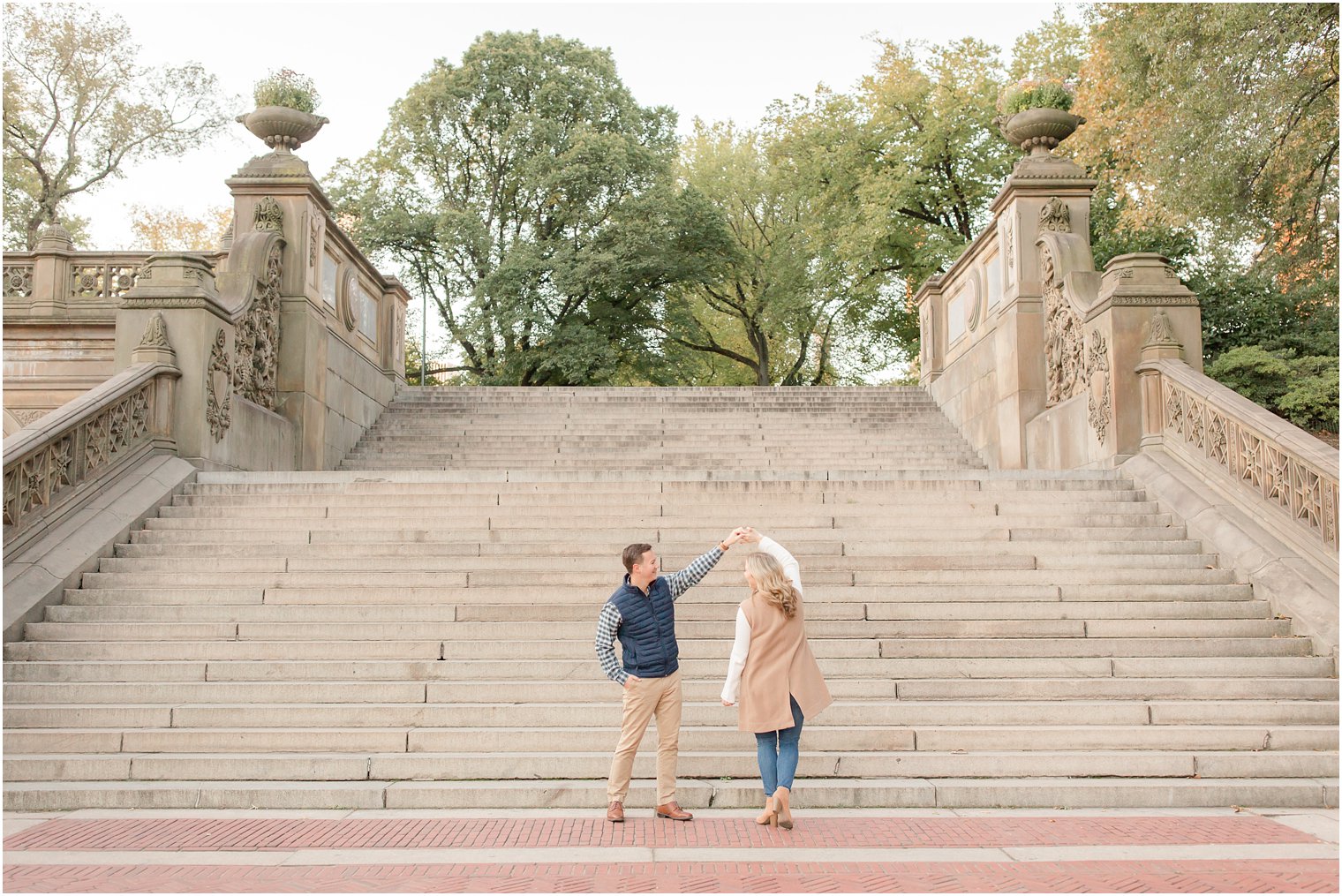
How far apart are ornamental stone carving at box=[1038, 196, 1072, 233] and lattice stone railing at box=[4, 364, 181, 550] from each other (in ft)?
37.0

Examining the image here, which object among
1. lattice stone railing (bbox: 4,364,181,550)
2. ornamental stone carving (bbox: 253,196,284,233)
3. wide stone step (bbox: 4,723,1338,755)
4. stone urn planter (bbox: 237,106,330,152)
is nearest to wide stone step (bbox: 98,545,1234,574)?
lattice stone railing (bbox: 4,364,181,550)

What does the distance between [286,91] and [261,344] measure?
3.92 m

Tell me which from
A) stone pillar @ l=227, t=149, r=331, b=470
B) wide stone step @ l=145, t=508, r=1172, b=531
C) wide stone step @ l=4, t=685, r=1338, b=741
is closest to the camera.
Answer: wide stone step @ l=4, t=685, r=1338, b=741

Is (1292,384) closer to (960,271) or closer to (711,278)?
(960,271)

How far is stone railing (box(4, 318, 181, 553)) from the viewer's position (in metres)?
8.92

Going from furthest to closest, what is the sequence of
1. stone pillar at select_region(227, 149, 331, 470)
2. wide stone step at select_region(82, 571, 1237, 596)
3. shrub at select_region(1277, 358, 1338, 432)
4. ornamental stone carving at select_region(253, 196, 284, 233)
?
1. shrub at select_region(1277, 358, 1338, 432)
2. ornamental stone carving at select_region(253, 196, 284, 233)
3. stone pillar at select_region(227, 149, 331, 470)
4. wide stone step at select_region(82, 571, 1237, 596)

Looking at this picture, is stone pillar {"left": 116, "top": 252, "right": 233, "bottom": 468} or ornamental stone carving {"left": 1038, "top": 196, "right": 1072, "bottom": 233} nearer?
stone pillar {"left": 116, "top": 252, "right": 233, "bottom": 468}

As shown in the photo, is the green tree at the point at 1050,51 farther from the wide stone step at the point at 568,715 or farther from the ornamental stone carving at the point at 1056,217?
the wide stone step at the point at 568,715

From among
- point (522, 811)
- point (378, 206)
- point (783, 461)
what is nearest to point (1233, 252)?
point (783, 461)

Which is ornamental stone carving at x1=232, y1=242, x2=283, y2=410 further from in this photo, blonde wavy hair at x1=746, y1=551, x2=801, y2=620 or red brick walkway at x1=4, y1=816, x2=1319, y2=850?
blonde wavy hair at x1=746, y1=551, x2=801, y2=620

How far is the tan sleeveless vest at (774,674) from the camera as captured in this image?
5.49 m

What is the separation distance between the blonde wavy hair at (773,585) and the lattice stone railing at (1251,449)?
5.03m

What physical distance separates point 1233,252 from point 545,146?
61.4 ft

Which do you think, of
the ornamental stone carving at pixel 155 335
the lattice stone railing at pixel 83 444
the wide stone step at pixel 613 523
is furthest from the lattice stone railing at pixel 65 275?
the wide stone step at pixel 613 523
